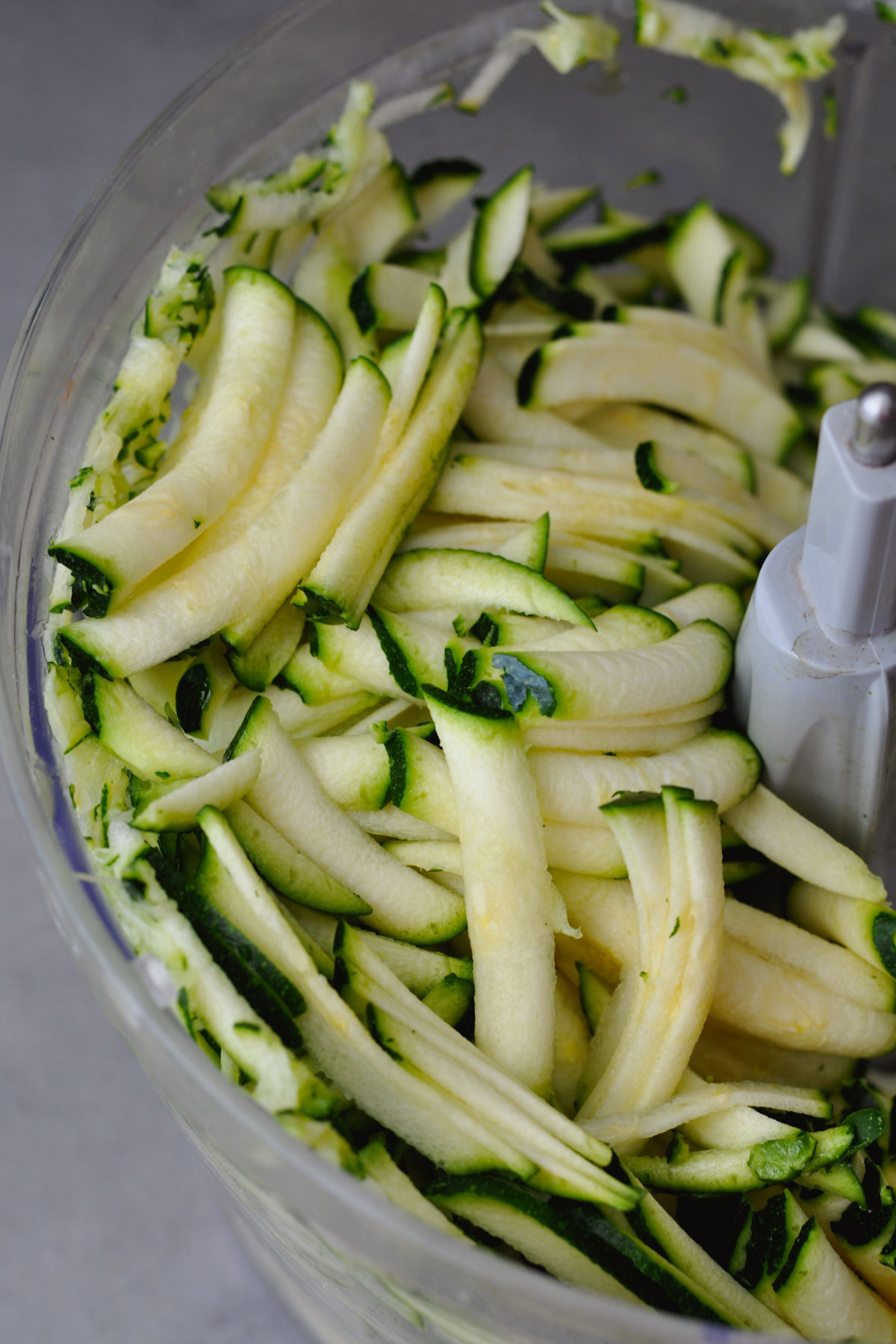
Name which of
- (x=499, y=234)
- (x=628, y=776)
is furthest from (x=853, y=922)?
(x=499, y=234)

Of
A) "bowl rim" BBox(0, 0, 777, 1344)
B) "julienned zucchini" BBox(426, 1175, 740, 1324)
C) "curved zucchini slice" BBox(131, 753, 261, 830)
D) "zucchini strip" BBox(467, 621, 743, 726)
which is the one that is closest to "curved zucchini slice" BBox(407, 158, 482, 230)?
"bowl rim" BBox(0, 0, 777, 1344)

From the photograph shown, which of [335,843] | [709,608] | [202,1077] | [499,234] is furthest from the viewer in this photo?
[499,234]

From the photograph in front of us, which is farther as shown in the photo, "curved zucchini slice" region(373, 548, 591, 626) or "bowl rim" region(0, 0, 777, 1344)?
"curved zucchini slice" region(373, 548, 591, 626)

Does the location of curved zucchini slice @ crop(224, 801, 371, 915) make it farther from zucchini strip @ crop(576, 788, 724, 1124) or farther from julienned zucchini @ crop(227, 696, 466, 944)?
zucchini strip @ crop(576, 788, 724, 1124)

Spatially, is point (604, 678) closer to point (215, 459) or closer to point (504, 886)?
point (504, 886)

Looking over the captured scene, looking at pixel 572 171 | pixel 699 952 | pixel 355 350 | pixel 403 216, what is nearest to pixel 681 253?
pixel 572 171

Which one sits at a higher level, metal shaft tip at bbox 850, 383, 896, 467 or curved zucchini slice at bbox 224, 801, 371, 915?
metal shaft tip at bbox 850, 383, 896, 467

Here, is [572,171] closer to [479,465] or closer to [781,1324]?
[479,465]
